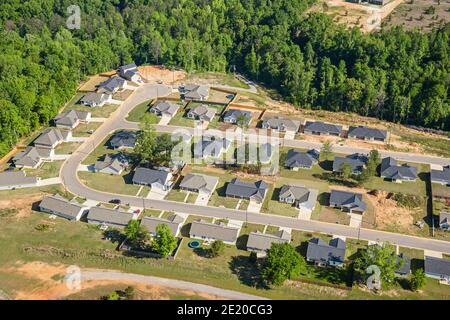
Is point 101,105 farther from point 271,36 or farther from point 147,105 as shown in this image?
point 271,36

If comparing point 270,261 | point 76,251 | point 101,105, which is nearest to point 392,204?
point 270,261

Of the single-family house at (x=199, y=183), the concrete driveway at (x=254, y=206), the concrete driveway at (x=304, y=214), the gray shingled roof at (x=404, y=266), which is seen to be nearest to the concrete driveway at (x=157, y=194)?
the single-family house at (x=199, y=183)

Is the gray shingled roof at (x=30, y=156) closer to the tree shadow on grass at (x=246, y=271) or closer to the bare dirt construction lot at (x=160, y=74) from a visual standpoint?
the bare dirt construction lot at (x=160, y=74)

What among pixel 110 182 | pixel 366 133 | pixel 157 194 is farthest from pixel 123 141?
pixel 366 133

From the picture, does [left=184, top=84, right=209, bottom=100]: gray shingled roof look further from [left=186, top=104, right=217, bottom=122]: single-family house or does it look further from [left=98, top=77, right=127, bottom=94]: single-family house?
[left=98, top=77, right=127, bottom=94]: single-family house

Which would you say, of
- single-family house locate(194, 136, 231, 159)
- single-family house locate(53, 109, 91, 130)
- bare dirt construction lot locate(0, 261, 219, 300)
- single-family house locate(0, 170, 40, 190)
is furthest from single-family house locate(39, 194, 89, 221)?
single-family house locate(53, 109, 91, 130)

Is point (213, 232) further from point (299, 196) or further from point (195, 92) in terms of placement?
point (195, 92)

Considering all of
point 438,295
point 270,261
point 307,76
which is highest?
point 307,76
